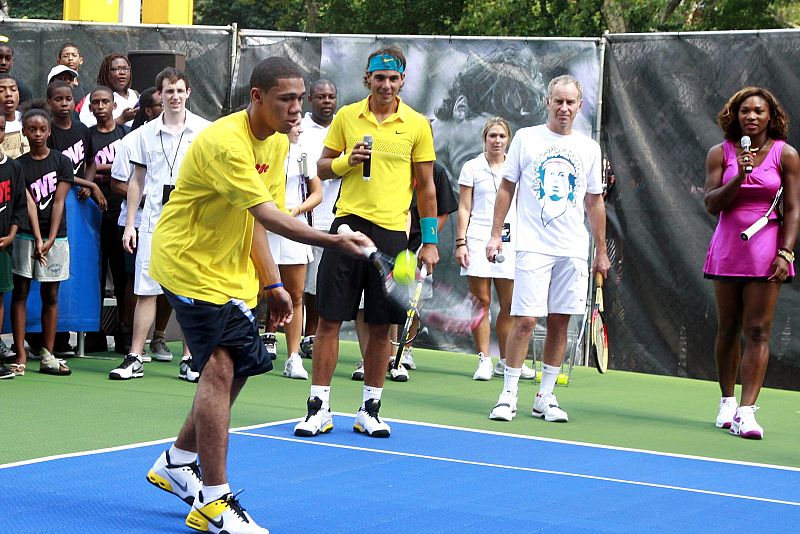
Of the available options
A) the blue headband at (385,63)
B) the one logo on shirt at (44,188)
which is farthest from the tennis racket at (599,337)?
the one logo on shirt at (44,188)

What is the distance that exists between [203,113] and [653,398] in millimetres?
5236

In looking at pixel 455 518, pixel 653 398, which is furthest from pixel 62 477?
pixel 653 398

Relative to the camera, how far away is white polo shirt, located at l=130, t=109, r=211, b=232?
32.9 feet

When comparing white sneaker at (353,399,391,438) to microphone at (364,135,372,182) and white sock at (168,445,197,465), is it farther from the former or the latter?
white sock at (168,445,197,465)

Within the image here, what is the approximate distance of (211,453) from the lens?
5227 mm

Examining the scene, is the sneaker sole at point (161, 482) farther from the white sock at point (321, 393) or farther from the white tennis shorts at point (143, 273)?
the white tennis shorts at point (143, 273)

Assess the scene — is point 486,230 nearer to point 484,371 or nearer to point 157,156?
point 484,371

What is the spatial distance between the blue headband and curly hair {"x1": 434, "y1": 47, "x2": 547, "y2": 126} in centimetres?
416

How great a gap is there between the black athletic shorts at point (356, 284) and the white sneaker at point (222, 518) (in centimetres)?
240

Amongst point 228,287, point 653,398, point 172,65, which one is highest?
point 172,65

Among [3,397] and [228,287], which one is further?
[3,397]

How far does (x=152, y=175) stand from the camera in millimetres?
10102

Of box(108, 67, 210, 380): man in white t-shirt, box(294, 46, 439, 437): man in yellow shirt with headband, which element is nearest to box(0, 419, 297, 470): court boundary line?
box(294, 46, 439, 437): man in yellow shirt with headband

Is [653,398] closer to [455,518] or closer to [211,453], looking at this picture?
[455,518]
